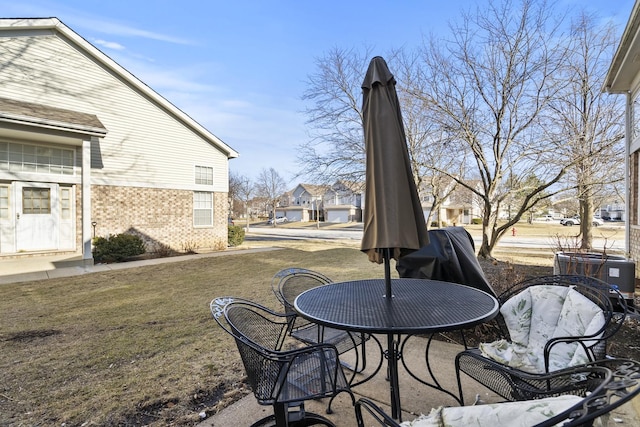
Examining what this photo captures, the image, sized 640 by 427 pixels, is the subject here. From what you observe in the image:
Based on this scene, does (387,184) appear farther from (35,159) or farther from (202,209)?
(202,209)

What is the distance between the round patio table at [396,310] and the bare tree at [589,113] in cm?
905

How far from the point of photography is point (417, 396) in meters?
2.66

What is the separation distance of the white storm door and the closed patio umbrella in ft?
37.4

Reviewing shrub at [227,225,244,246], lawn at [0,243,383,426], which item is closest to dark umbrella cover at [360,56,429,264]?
lawn at [0,243,383,426]

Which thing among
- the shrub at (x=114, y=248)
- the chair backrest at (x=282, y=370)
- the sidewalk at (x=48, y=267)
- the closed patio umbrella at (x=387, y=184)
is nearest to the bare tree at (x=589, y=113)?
the closed patio umbrella at (x=387, y=184)

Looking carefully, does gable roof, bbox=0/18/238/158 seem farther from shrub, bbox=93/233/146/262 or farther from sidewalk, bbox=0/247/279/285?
sidewalk, bbox=0/247/279/285

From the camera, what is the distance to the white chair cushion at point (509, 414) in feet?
3.12

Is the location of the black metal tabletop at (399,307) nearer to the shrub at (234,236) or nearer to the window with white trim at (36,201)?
the window with white trim at (36,201)

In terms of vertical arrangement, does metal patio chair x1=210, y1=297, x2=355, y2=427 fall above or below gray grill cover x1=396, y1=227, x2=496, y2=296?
below

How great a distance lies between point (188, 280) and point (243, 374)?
527 centimetres

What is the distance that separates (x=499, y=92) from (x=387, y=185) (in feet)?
32.0

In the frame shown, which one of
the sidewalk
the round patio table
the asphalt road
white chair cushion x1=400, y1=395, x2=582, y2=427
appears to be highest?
white chair cushion x1=400, y1=395, x2=582, y2=427

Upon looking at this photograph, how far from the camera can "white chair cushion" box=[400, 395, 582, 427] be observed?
3.12 feet

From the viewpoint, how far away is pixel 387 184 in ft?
6.88
